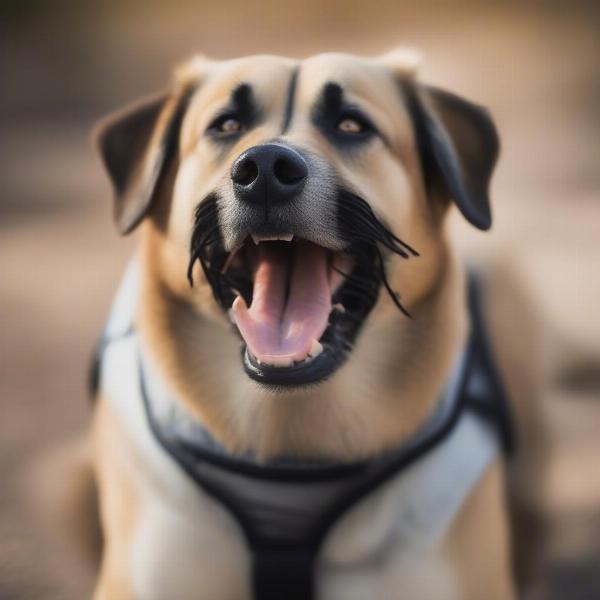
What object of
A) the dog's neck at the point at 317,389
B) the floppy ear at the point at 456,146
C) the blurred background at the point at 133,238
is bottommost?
the blurred background at the point at 133,238

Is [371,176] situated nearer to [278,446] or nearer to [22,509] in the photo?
[278,446]

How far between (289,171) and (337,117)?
0.28 meters

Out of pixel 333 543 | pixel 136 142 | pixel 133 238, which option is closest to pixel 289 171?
pixel 136 142

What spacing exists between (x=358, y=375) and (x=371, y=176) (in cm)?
40

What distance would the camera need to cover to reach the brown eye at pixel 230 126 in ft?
6.06

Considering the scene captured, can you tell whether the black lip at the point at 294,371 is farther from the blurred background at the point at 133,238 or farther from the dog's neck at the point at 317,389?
the blurred background at the point at 133,238

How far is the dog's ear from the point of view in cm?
195

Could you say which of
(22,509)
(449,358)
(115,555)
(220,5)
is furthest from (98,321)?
(220,5)

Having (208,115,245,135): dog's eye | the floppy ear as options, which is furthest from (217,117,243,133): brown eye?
the floppy ear

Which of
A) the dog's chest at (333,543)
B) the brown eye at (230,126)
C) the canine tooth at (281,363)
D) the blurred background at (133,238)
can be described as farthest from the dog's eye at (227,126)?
the blurred background at (133,238)

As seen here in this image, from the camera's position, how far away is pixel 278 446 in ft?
6.17

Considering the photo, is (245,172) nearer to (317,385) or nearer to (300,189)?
(300,189)

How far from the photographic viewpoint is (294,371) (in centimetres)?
165

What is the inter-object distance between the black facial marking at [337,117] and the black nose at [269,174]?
23 centimetres
